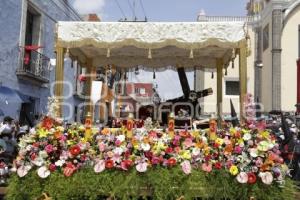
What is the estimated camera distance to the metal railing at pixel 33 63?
596 inches

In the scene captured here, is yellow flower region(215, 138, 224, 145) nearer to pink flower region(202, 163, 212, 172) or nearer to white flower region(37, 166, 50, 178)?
pink flower region(202, 163, 212, 172)

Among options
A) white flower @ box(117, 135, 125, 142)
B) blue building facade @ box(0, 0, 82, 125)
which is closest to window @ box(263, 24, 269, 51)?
blue building facade @ box(0, 0, 82, 125)

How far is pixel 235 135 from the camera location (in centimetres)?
478

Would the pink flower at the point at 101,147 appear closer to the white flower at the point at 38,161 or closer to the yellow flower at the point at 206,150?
the white flower at the point at 38,161

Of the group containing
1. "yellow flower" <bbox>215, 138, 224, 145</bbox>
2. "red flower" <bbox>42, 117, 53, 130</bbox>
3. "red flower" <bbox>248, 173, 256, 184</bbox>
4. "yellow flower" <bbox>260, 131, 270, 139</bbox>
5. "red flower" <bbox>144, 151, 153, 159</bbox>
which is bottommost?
"red flower" <bbox>248, 173, 256, 184</bbox>

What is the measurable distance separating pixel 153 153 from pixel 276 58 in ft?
71.7

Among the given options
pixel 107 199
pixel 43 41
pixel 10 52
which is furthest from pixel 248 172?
pixel 43 41

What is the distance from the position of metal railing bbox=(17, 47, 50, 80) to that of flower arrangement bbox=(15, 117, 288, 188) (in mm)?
10784

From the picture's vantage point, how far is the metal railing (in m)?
15.1

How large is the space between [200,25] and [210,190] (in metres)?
3.69

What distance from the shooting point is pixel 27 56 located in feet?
51.6

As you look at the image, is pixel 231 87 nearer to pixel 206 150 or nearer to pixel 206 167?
pixel 206 150

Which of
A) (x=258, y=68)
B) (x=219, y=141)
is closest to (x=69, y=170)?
(x=219, y=141)

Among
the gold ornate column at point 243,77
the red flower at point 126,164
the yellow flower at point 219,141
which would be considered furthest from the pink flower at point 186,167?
the gold ornate column at point 243,77
